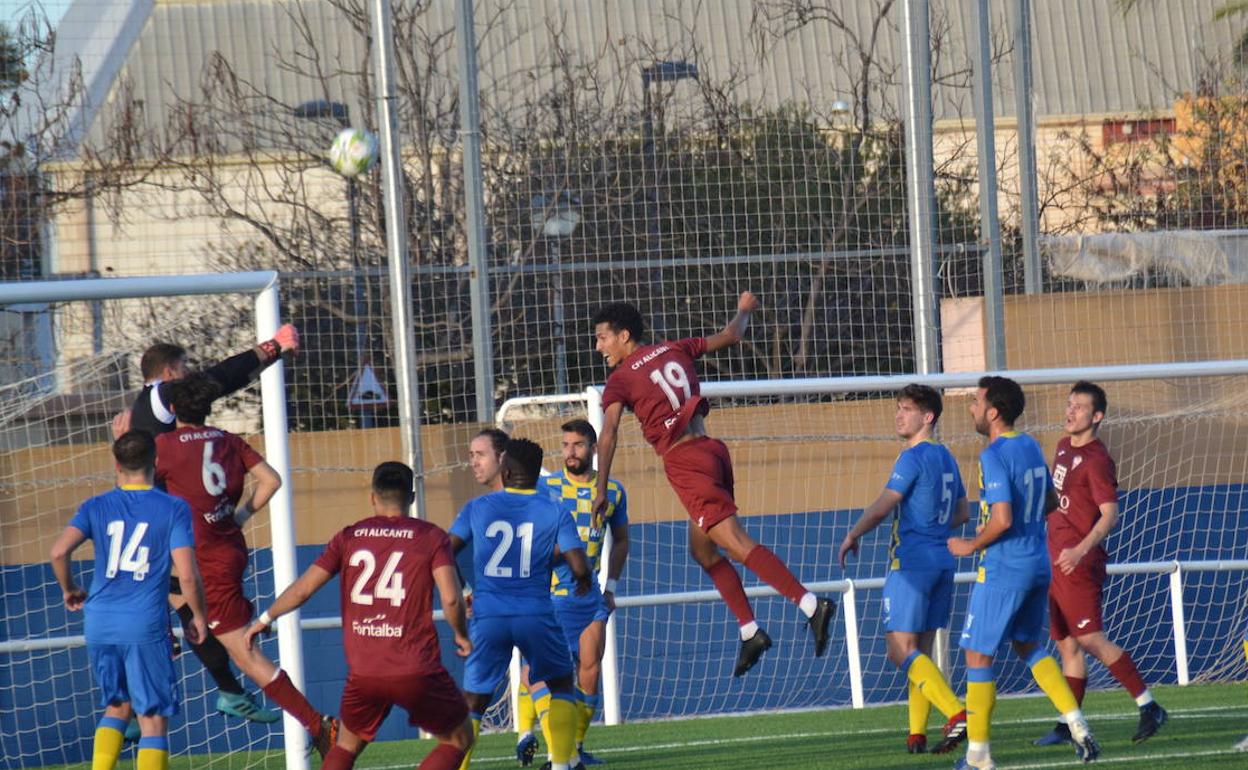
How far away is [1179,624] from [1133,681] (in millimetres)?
4677

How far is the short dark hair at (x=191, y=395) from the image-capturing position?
795cm

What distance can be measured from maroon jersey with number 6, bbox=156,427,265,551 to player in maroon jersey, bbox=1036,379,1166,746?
4.23m

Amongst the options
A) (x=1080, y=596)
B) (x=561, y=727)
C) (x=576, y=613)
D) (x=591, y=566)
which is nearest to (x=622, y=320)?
(x=591, y=566)

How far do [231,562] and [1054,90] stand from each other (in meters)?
11.0

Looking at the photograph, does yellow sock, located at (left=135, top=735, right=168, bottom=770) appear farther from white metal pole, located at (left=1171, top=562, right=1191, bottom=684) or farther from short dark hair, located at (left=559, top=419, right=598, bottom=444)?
white metal pole, located at (left=1171, top=562, right=1191, bottom=684)

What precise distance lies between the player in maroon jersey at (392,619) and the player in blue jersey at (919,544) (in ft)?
9.23

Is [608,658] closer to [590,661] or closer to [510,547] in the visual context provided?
[590,661]

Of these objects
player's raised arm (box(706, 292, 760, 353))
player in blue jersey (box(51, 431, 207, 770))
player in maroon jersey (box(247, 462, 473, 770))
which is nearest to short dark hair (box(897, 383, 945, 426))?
player's raised arm (box(706, 292, 760, 353))

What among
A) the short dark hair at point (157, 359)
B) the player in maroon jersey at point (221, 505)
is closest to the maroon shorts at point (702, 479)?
the player in maroon jersey at point (221, 505)

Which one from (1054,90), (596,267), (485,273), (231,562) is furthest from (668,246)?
(231,562)

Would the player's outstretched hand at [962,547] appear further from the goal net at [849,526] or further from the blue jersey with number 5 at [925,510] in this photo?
the goal net at [849,526]

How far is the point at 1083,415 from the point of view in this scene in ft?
28.8

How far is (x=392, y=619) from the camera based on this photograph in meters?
6.37

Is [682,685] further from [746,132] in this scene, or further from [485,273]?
[746,132]
